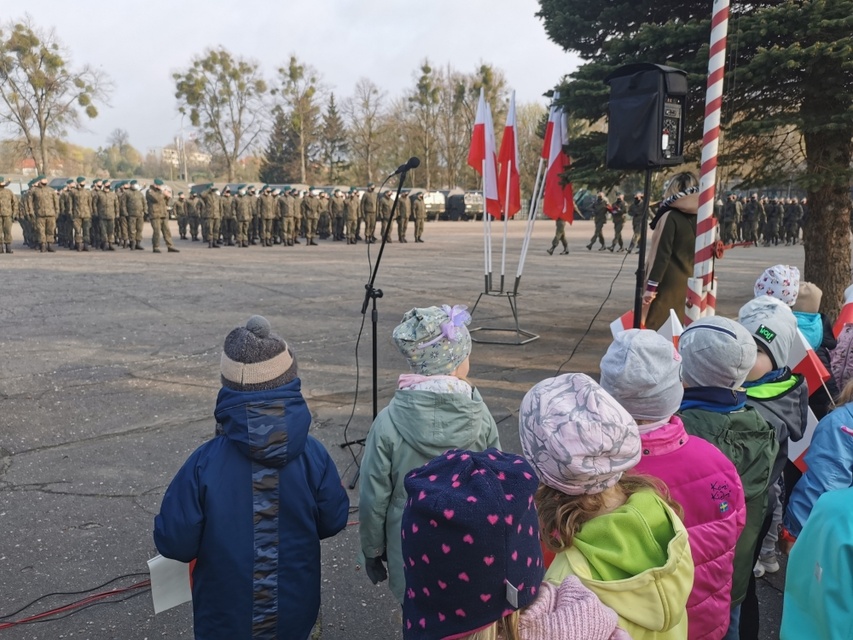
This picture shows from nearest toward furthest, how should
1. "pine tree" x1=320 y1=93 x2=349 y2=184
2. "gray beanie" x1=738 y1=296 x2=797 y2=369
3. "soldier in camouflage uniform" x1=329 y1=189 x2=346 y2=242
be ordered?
"gray beanie" x1=738 y1=296 x2=797 y2=369 → "soldier in camouflage uniform" x1=329 y1=189 x2=346 y2=242 → "pine tree" x1=320 y1=93 x2=349 y2=184

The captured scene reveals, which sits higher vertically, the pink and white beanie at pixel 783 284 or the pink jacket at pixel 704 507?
the pink and white beanie at pixel 783 284

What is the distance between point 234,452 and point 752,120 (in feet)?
19.3

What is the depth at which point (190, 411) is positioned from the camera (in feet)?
18.8

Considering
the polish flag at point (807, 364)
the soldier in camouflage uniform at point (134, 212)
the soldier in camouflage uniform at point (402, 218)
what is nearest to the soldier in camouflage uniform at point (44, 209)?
the soldier in camouflage uniform at point (134, 212)

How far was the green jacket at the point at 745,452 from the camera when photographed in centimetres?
242

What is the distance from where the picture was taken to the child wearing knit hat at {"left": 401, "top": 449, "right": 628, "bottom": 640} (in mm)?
1276

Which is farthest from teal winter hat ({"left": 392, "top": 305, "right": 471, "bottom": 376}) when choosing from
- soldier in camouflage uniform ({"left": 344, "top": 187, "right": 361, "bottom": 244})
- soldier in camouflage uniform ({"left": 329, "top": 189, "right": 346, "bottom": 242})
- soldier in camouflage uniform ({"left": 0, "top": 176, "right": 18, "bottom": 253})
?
soldier in camouflage uniform ({"left": 329, "top": 189, "right": 346, "bottom": 242})

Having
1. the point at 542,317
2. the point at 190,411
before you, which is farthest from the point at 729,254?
the point at 190,411

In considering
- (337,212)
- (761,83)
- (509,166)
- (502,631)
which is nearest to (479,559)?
(502,631)

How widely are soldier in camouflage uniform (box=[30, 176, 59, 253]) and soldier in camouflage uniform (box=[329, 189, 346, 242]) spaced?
957 centimetres

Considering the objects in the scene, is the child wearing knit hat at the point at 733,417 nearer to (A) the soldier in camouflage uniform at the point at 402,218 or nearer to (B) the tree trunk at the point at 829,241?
(B) the tree trunk at the point at 829,241

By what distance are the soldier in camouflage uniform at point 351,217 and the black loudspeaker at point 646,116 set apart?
19671 millimetres

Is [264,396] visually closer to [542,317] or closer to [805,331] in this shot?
[805,331]

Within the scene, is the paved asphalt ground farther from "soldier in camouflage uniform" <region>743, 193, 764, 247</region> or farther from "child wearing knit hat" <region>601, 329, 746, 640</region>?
"soldier in camouflage uniform" <region>743, 193, 764, 247</region>
